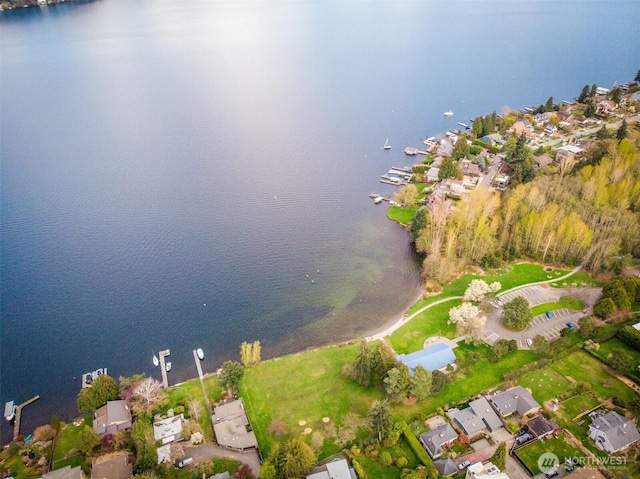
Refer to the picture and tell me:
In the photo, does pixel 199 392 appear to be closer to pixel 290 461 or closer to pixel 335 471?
pixel 290 461

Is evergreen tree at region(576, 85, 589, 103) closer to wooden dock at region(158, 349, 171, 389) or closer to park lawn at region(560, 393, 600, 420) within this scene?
park lawn at region(560, 393, 600, 420)

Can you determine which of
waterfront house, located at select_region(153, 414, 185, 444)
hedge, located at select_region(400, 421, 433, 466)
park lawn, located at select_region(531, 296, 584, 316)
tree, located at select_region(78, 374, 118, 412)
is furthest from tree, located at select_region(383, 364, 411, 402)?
tree, located at select_region(78, 374, 118, 412)

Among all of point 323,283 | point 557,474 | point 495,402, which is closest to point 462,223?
point 323,283

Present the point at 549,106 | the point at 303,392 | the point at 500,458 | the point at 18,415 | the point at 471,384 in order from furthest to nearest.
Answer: the point at 549,106, the point at 18,415, the point at 303,392, the point at 471,384, the point at 500,458

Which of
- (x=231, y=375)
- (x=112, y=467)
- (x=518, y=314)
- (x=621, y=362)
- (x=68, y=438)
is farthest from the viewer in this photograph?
(x=518, y=314)

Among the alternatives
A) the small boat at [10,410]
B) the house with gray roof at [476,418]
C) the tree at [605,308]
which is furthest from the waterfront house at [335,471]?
the tree at [605,308]

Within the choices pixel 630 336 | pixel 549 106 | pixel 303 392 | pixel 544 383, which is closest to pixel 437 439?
pixel 544 383
